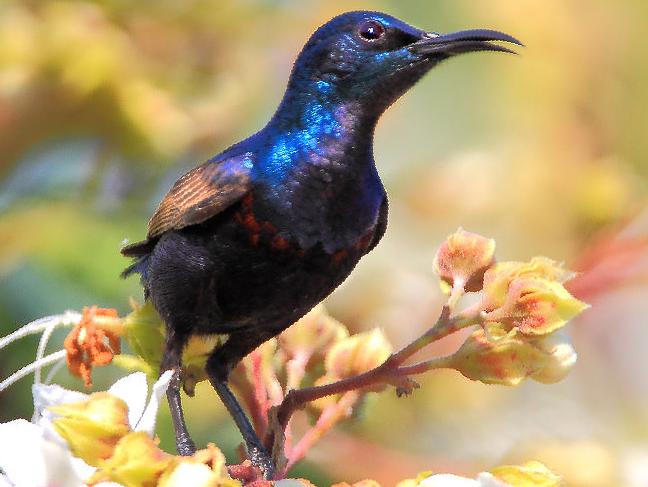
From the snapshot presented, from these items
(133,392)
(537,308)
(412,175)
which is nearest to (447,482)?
(537,308)

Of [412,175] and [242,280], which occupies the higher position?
[412,175]

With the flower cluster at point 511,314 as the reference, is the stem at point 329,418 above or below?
below

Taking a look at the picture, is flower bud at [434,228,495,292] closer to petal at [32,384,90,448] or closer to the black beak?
the black beak

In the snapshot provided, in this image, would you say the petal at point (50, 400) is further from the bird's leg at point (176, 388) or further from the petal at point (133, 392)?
the bird's leg at point (176, 388)

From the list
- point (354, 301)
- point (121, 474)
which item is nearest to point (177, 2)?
point (354, 301)

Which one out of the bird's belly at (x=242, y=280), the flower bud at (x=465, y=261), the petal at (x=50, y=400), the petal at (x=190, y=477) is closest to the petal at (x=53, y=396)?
the petal at (x=50, y=400)

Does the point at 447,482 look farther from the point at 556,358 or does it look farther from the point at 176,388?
the point at 176,388

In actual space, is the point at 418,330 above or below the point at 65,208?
below

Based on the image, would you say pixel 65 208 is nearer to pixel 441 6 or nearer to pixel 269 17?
pixel 269 17
